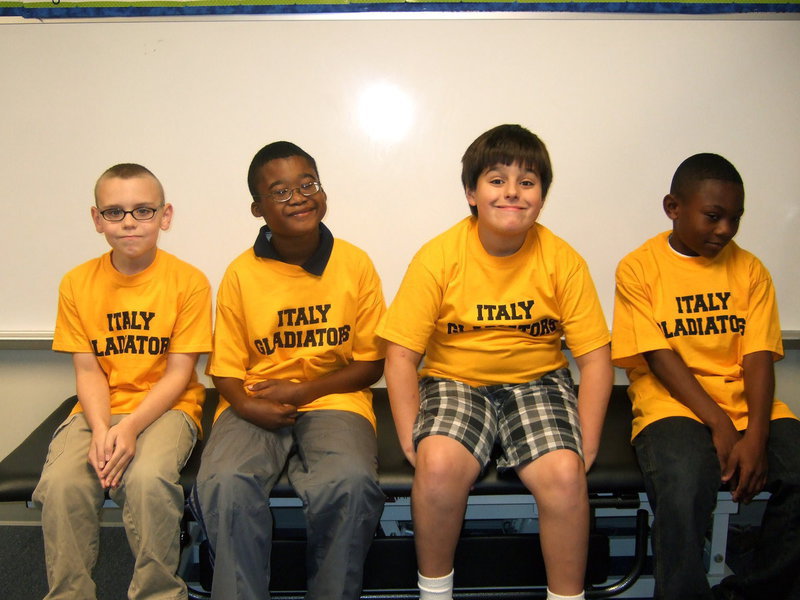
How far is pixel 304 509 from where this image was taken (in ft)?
5.03

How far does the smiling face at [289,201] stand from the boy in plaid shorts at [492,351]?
30 cm

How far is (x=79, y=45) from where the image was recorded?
1.99 meters

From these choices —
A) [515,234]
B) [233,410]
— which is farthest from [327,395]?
[515,234]

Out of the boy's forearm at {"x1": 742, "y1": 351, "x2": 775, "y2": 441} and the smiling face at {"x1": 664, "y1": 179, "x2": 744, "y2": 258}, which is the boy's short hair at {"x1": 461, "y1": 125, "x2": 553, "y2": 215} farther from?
the boy's forearm at {"x1": 742, "y1": 351, "x2": 775, "y2": 441}

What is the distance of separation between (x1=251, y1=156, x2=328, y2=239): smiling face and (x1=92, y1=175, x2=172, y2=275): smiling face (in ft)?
0.95

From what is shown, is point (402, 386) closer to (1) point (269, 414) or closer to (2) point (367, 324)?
(2) point (367, 324)

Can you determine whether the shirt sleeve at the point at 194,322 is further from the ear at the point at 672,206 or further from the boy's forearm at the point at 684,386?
the ear at the point at 672,206

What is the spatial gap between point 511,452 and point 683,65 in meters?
1.25

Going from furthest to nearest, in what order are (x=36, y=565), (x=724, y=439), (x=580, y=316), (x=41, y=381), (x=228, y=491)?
(x=41, y=381)
(x=36, y=565)
(x=580, y=316)
(x=724, y=439)
(x=228, y=491)

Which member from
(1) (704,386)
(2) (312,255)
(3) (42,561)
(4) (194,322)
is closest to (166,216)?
(4) (194,322)

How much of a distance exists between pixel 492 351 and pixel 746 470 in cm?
63

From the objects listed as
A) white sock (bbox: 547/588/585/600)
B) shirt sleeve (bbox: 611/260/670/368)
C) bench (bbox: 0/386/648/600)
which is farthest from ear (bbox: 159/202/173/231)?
white sock (bbox: 547/588/585/600)

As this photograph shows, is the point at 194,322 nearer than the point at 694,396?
No

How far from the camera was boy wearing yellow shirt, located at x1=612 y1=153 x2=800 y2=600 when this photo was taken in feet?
5.01
